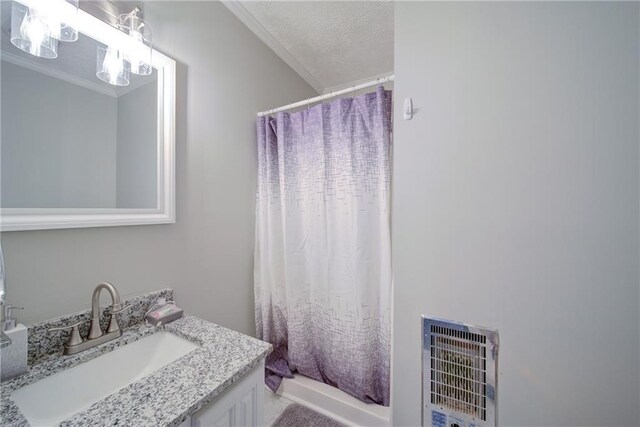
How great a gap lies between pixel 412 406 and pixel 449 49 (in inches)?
49.3

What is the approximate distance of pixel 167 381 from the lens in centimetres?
65

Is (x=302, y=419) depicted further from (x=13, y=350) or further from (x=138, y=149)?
(x=138, y=149)

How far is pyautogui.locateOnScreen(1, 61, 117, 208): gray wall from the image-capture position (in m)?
0.70

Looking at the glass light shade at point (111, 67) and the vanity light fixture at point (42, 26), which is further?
the glass light shade at point (111, 67)

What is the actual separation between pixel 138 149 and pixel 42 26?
1.41 ft

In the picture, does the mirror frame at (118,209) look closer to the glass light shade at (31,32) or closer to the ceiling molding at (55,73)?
the glass light shade at (31,32)

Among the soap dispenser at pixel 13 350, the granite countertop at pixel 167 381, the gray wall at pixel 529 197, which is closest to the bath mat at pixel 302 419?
the gray wall at pixel 529 197

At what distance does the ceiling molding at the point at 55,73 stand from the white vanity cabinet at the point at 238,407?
120 centimetres

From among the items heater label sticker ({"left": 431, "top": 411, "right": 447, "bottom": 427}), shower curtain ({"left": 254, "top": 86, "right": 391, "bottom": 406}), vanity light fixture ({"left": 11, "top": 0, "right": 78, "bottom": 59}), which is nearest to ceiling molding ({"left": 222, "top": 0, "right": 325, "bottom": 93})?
shower curtain ({"left": 254, "top": 86, "right": 391, "bottom": 406})

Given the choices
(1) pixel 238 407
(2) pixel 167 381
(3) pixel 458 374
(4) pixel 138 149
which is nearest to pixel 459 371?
(3) pixel 458 374

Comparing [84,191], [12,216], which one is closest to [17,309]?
[12,216]

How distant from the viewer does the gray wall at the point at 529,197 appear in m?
0.57

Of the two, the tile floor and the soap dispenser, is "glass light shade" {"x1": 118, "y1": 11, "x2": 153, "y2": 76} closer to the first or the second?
the soap dispenser

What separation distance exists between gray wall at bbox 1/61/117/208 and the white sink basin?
558mm
